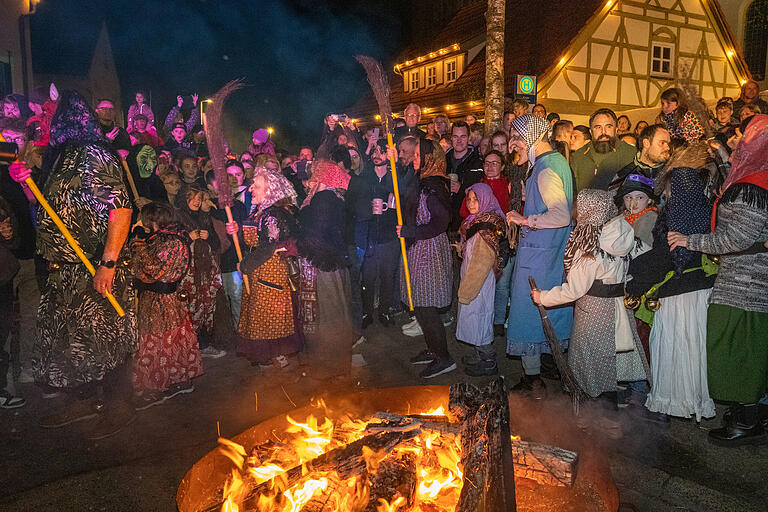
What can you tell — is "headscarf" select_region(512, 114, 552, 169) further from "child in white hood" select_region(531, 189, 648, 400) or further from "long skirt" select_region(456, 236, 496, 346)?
"long skirt" select_region(456, 236, 496, 346)

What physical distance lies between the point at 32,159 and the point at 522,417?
203 inches

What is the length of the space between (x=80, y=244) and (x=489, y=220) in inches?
133

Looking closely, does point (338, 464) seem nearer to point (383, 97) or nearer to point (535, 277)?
point (535, 277)

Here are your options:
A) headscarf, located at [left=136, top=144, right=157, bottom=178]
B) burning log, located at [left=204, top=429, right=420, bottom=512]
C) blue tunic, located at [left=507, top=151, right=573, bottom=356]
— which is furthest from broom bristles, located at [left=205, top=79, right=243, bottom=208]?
burning log, located at [left=204, top=429, right=420, bottom=512]

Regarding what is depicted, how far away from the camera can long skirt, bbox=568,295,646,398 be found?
12.9 ft

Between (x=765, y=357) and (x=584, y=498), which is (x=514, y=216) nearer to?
(x=765, y=357)

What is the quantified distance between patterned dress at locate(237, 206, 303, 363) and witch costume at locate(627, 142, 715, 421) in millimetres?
3013

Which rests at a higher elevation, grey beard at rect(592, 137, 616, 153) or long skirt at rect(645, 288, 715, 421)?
grey beard at rect(592, 137, 616, 153)

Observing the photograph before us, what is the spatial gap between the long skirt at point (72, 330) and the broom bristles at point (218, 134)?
5.53ft

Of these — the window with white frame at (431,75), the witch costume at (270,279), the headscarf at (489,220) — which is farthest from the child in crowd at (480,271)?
the window with white frame at (431,75)

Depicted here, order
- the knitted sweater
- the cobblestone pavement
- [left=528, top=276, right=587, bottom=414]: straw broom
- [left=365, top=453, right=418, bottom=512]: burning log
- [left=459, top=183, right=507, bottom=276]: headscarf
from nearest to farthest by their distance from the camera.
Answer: [left=365, top=453, right=418, bottom=512]: burning log → the cobblestone pavement → the knitted sweater → [left=528, top=276, right=587, bottom=414]: straw broom → [left=459, top=183, right=507, bottom=276]: headscarf

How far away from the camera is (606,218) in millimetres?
3850

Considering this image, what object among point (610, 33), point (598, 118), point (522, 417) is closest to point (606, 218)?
point (522, 417)

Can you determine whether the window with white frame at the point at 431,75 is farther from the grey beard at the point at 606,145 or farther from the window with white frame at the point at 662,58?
the grey beard at the point at 606,145
